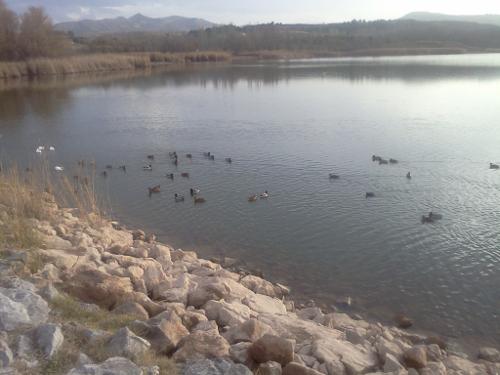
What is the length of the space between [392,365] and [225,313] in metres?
2.24

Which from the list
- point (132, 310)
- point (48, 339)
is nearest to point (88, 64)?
point (132, 310)

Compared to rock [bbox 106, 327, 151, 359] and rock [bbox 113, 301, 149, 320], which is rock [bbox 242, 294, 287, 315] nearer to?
rock [bbox 113, 301, 149, 320]

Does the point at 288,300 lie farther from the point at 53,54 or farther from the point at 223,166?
the point at 53,54

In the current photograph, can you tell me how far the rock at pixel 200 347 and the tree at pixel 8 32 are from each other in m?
60.5

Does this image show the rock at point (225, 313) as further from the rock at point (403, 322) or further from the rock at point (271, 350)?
the rock at point (403, 322)

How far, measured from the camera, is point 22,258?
659 centimetres

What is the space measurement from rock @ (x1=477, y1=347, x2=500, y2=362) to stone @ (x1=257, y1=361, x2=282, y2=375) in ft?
12.6

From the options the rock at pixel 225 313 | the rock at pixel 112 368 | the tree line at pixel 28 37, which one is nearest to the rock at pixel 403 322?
the rock at pixel 225 313

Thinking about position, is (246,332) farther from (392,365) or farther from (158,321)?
(392,365)

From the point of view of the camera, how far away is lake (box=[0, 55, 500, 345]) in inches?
382

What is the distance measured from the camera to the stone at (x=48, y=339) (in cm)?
439

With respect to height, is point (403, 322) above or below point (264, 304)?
below

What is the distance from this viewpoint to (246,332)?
5.98 meters

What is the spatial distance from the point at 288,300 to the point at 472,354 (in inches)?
122
